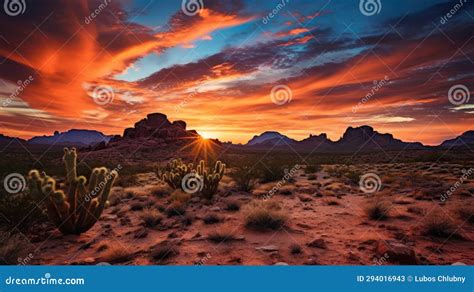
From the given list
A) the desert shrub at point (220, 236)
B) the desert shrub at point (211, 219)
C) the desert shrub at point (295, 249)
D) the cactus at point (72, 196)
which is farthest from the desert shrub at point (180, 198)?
the desert shrub at point (295, 249)

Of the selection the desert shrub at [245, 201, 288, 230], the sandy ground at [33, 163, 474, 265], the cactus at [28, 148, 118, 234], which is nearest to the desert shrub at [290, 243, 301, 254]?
the sandy ground at [33, 163, 474, 265]

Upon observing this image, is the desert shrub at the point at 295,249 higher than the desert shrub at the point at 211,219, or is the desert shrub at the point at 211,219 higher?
the desert shrub at the point at 211,219

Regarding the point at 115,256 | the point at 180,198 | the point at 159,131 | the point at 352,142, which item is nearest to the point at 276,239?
the point at 115,256

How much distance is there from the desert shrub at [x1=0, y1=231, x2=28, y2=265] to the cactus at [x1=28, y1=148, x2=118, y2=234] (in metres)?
0.72

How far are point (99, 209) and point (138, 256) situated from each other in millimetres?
1817

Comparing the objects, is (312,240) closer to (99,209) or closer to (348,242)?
(348,242)

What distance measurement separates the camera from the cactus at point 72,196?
4852 millimetres

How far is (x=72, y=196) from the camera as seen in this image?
526 cm

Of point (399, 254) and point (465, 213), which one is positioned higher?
point (465, 213)

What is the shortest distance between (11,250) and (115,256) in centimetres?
164

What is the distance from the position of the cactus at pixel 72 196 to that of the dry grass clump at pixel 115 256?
1.37 meters

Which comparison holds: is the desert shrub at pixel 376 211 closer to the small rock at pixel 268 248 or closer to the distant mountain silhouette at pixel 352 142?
the small rock at pixel 268 248

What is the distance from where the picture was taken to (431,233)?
17.3 ft

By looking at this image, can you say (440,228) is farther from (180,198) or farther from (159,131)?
(159,131)
